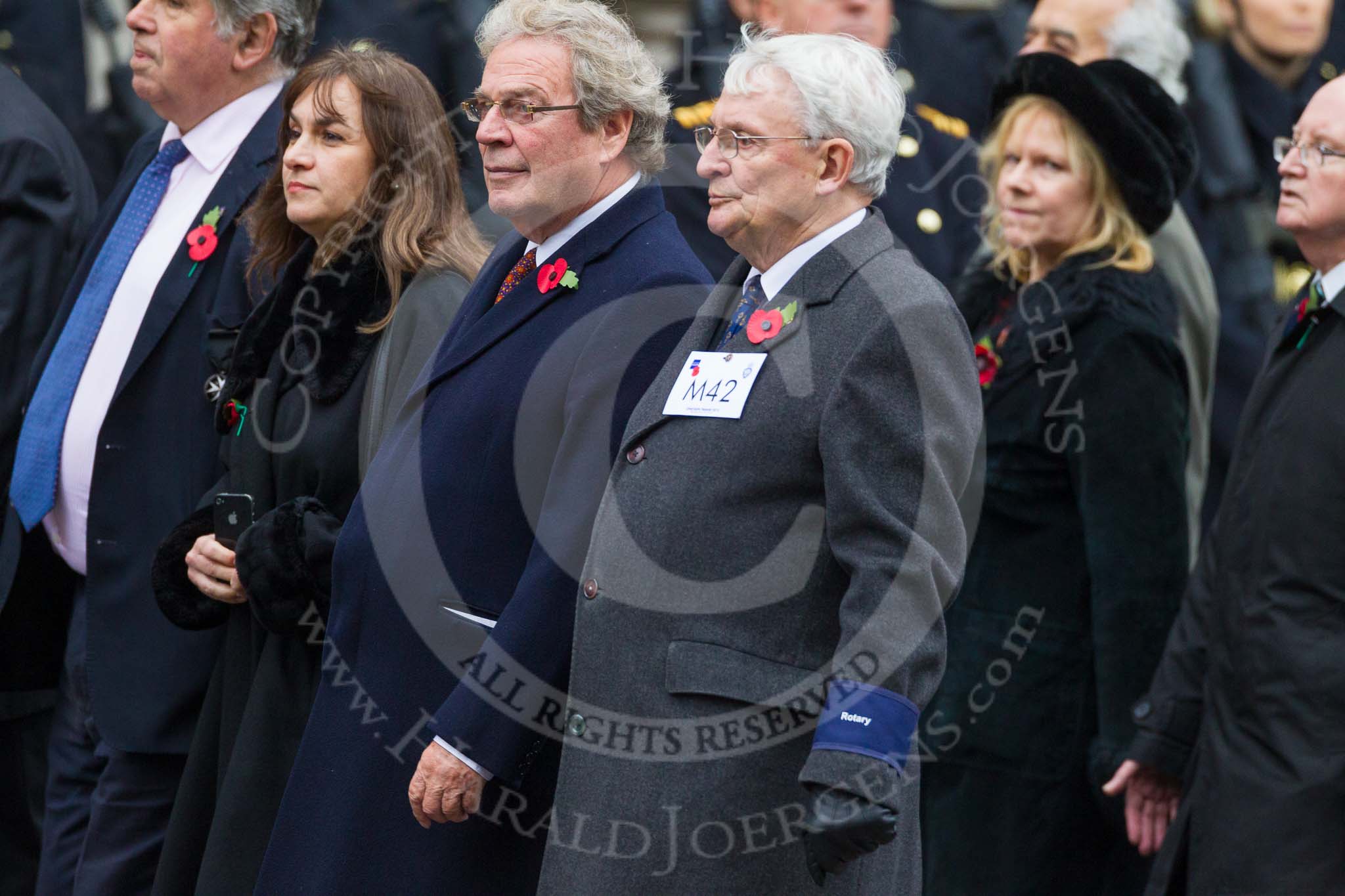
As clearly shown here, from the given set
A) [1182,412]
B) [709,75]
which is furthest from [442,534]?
[709,75]

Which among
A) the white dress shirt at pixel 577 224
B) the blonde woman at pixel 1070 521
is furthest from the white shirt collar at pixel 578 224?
the blonde woman at pixel 1070 521

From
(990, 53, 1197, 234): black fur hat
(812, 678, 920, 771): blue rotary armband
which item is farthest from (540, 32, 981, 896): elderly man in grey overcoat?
(990, 53, 1197, 234): black fur hat

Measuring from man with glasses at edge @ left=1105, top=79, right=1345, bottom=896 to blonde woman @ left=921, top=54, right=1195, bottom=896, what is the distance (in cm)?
29

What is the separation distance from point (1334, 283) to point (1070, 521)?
2.73 feet

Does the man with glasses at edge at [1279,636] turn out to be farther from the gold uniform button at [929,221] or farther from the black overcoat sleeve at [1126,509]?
the gold uniform button at [929,221]

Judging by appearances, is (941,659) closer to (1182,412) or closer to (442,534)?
(442,534)

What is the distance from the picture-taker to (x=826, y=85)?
2768 millimetres

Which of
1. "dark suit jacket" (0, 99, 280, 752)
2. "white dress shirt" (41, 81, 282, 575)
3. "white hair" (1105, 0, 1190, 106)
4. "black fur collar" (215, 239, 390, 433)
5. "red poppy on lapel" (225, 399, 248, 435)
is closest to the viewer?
"black fur collar" (215, 239, 390, 433)

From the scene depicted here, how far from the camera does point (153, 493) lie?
381 centimetres

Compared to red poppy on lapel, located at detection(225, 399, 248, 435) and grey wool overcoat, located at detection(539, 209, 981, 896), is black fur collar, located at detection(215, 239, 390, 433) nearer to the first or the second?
red poppy on lapel, located at detection(225, 399, 248, 435)

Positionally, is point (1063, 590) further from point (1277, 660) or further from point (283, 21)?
point (283, 21)

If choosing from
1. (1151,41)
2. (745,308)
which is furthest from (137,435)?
(1151,41)

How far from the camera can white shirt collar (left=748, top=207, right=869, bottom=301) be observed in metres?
2.82

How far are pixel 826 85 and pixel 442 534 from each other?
38.1 inches
